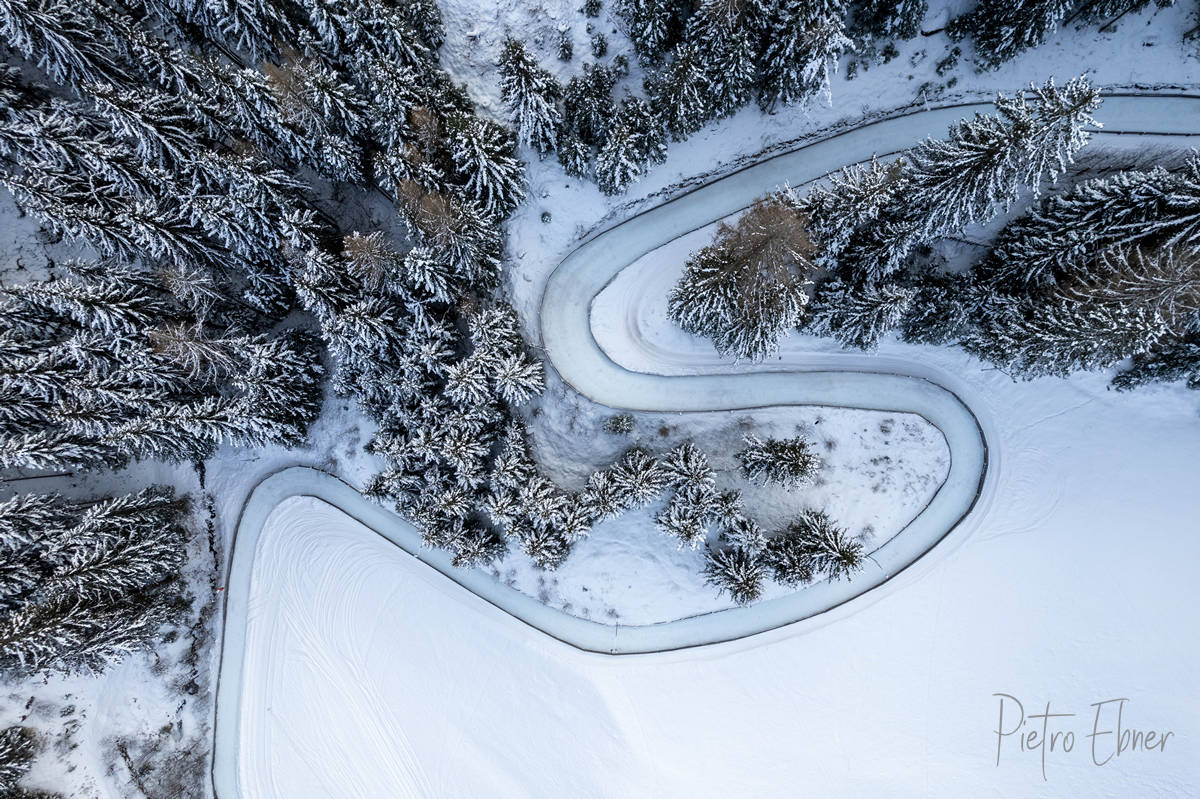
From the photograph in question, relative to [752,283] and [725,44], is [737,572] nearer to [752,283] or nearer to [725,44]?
[752,283]

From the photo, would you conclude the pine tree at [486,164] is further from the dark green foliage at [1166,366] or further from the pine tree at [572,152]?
the dark green foliage at [1166,366]

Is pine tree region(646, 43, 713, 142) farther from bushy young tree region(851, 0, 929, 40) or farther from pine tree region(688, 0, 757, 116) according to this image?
bushy young tree region(851, 0, 929, 40)

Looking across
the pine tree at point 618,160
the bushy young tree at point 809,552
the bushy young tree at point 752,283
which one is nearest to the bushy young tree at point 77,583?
the pine tree at point 618,160

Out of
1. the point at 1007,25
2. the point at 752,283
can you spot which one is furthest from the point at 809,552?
the point at 1007,25

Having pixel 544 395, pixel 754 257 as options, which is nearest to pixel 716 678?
pixel 544 395

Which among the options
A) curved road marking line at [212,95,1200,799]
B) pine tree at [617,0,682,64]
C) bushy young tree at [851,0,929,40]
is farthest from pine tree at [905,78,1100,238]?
pine tree at [617,0,682,64]

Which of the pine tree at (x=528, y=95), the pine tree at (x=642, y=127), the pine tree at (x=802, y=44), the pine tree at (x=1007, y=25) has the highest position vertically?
the pine tree at (x=1007, y=25)
